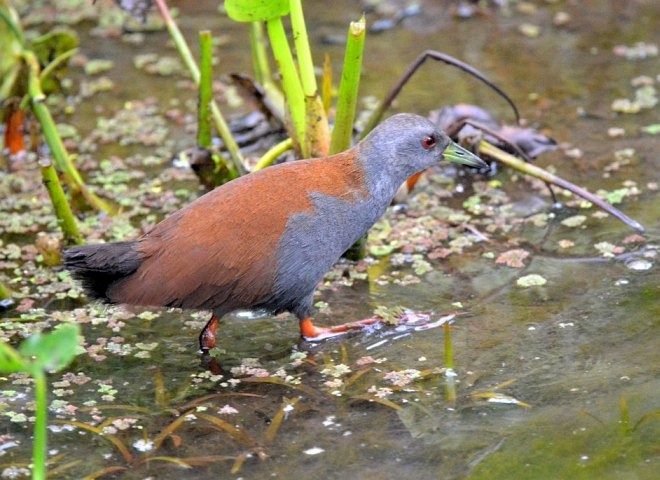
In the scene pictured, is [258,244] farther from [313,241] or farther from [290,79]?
[290,79]

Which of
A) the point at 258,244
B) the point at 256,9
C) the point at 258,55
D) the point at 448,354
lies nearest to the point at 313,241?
the point at 258,244

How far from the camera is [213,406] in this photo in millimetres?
3713

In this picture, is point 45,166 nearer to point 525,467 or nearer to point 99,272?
point 99,272

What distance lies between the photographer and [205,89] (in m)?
5.08

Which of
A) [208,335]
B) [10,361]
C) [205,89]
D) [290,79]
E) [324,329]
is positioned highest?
[10,361]

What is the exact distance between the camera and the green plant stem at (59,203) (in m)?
4.47

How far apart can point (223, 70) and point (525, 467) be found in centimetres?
449

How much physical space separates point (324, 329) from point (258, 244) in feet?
1.83

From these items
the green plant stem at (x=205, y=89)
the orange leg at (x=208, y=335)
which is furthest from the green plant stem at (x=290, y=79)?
the orange leg at (x=208, y=335)

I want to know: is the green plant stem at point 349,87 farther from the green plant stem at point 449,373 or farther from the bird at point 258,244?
the green plant stem at point 449,373

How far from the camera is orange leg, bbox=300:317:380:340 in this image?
4199 mm

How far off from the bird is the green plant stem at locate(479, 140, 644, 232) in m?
0.79

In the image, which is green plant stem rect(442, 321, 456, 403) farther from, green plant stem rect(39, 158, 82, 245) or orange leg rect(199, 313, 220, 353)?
green plant stem rect(39, 158, 82, 245)

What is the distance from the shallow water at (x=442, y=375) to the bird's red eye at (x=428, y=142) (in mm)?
658
